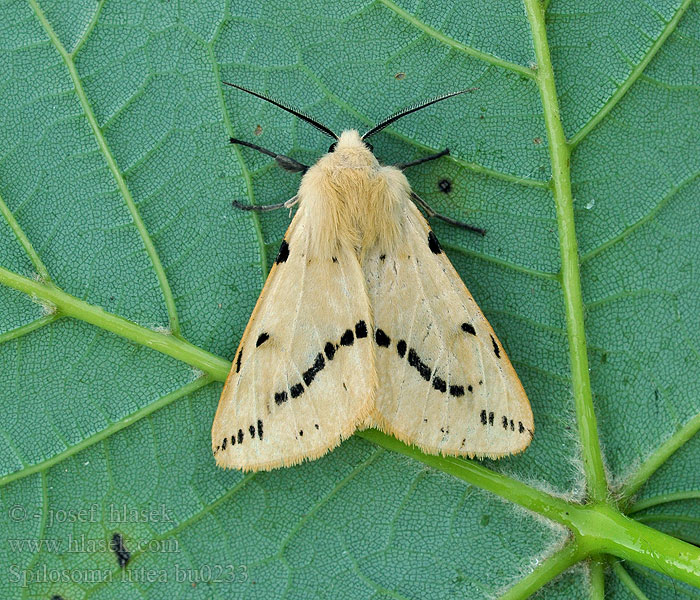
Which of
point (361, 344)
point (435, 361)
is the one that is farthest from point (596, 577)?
point (361, 344)

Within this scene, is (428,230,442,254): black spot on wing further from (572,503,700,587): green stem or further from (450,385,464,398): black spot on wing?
(572,503,700,587): green stem

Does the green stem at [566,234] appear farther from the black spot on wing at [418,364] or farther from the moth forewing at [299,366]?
the moth forewing at [299,366]

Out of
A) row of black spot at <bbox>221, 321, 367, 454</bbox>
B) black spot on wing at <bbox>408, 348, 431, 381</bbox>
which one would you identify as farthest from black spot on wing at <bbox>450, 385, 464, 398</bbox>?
row of black spot at <bbox>221, 321, 367, 454</bbox>

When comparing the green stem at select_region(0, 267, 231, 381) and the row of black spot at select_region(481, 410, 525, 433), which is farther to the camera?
the green stem at select_region(0, 267, 231, 381)

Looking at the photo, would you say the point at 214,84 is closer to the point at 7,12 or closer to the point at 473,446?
the point at 7,12

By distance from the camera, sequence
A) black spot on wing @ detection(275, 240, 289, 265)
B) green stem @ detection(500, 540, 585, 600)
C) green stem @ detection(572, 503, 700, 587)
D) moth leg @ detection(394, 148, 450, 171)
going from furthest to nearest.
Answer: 1. moth leg @ detection(394, 148, 450, 171)
2. black spot on wing @ detection(275, 240, 289, 265)
3. green stem @ detection(500, 540, 585, 600)
4. green stem @ detection(572, 503, 700, 587)

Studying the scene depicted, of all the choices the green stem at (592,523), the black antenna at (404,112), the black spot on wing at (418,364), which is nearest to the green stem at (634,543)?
the green stem at (592,523)
